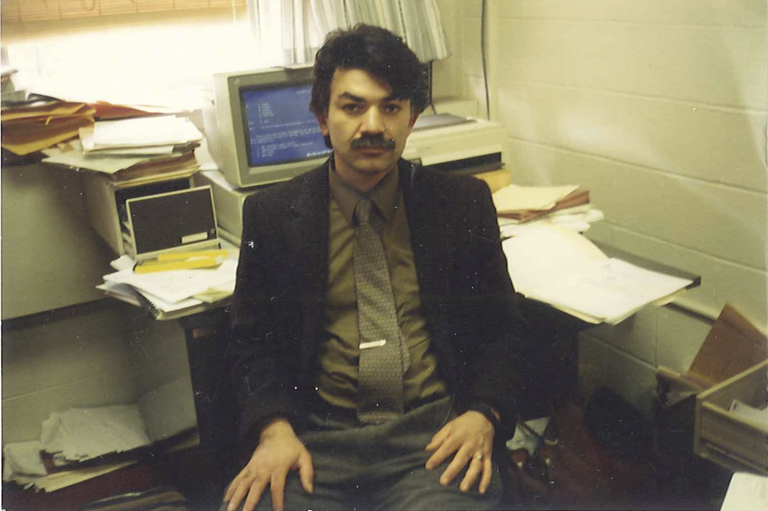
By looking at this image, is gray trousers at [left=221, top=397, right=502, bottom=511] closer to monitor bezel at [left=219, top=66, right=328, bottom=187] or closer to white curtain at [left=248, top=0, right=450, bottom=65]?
monitor bezel at [left=219, top=66, right=328, bottom=187]

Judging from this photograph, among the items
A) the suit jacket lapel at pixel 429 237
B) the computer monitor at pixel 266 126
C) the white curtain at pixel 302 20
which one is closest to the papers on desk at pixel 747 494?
the suit jacket lapel at pixel 429 237

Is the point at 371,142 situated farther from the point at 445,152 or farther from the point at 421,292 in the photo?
the point at 445,152

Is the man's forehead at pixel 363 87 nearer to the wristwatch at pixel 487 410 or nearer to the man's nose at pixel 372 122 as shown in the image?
the man's nose at pixel 372 122

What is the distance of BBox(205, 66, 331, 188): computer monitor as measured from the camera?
197cm

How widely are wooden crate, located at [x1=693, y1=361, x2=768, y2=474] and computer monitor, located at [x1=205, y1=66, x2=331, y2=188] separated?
1132 mm

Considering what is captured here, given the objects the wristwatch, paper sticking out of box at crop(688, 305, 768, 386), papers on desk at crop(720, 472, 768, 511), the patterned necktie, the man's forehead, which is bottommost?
papers on desk at crop(720, 472, 768, 511)

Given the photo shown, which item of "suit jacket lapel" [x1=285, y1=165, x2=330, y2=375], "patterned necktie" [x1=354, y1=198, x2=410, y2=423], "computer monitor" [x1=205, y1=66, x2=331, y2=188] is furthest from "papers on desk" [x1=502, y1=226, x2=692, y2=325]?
"computer monitor" [x1=205, y1=66, x2=331, y2=188]

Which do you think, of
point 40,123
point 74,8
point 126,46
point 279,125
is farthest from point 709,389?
point 74,8

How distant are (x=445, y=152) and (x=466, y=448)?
3.28 ft

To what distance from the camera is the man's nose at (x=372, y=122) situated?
1517 millimetres

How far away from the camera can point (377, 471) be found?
4.86ft

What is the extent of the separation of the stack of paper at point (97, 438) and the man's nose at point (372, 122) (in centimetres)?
133

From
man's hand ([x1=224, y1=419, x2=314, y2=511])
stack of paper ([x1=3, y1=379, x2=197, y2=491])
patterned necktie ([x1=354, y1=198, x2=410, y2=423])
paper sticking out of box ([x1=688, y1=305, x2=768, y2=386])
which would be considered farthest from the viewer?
stack of paper ([x1=3, y1=379, x2=197, y2=491])

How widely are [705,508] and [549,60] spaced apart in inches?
→ 55.5
